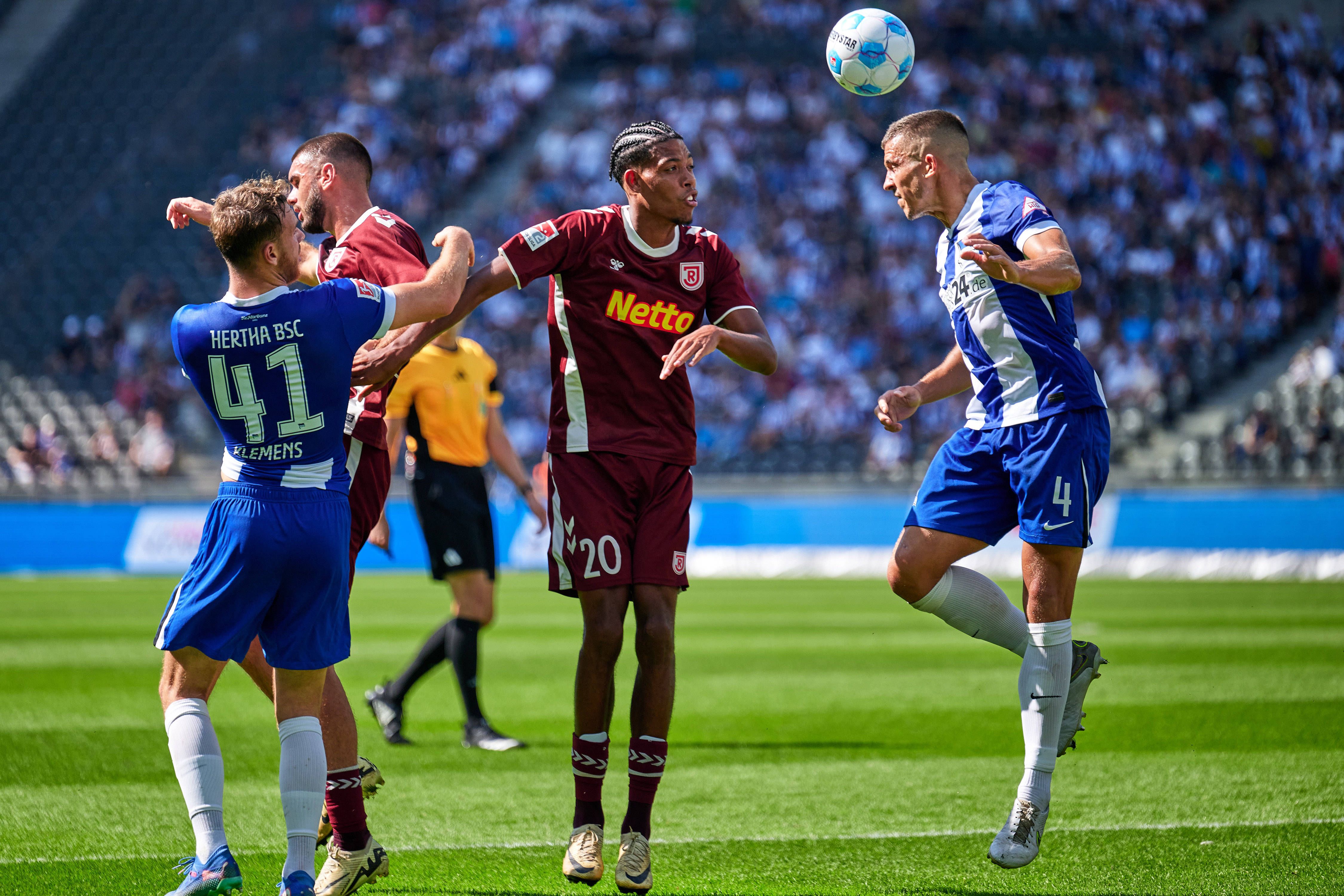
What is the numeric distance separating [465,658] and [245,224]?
13.9 ft

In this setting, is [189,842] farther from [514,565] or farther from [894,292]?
[894,292]

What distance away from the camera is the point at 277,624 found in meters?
4.29

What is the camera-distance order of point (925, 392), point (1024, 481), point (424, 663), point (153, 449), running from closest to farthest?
point (1024, 481)
point (925, 392)
point (424, 663)
point (153, 449)

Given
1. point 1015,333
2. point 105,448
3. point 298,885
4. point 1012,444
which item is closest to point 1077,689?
point 1012,444

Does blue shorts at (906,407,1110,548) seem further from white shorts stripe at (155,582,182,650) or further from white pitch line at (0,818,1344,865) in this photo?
white shorts stripe at (155,582,182,650)

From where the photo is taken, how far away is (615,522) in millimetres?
5035

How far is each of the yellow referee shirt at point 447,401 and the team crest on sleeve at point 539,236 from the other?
3.23 meters

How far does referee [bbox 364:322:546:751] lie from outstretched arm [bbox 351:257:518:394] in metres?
3.00

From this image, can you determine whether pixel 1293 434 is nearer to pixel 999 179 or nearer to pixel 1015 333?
pixel 999 179

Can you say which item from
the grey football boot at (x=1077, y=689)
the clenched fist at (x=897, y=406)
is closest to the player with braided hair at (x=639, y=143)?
the clenched fist at (x=897, y=406)

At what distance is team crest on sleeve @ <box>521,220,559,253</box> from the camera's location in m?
5.06

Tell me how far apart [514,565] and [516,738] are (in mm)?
14074

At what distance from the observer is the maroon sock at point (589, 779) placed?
4.80 meters

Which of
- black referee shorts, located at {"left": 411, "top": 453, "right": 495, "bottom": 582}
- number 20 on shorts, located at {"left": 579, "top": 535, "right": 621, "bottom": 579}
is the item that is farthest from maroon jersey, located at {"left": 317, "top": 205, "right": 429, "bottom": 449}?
black referee shorts, located at {"left": 411, "top": 453, "right": 495, "bottom": 582}
